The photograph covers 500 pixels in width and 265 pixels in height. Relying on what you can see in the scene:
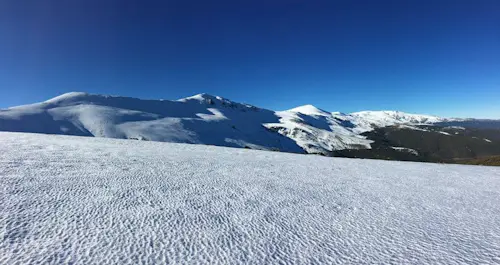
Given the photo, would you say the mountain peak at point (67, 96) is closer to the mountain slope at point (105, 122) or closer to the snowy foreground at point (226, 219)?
the mountain slope at point (105, 122)

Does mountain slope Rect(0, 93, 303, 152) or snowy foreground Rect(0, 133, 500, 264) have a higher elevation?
mountain slope Rect(0, 93, 303, 152)

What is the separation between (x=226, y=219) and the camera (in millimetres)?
4574

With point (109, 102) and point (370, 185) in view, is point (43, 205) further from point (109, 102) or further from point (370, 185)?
point (109, 102)

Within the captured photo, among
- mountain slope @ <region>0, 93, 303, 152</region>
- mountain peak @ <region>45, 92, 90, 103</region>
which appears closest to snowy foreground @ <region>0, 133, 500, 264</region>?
mountain slope @ <region>0, 93, 303, 152</region>

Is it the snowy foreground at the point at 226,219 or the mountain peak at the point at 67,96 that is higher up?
the mountain peak at the point at 67,96

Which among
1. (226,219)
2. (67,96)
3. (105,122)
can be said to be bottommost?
(226,219)

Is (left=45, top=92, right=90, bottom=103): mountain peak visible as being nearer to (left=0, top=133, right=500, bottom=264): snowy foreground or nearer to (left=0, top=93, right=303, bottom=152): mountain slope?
(left=0, top=93, right=303, bottom=152): mountain slope

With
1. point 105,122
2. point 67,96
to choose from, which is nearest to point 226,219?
point 105,122

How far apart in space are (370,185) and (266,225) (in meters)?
4.86

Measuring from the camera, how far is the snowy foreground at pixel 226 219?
11.1 ft

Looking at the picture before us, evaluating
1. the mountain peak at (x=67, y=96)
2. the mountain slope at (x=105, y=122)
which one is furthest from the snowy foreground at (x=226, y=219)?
the mountain peak at (x=67, y=96)

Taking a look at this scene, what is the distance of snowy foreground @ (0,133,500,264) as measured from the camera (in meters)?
3.37

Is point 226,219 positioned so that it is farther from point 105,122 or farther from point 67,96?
point 67,96

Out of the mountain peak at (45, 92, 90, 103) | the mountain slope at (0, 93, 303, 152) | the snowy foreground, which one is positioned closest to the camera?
the snowy foreground
